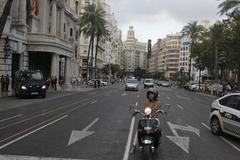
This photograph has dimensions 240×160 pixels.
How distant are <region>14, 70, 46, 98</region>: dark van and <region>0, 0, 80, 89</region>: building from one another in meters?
3.66

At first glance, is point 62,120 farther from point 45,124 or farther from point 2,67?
point 2,67

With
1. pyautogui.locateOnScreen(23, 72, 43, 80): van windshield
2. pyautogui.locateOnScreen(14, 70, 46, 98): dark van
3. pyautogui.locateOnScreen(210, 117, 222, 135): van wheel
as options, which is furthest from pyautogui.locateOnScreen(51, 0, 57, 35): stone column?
pyautogui.locateOnScreen(210, 117, 222, 135): van wheel

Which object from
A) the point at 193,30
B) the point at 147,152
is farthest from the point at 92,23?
the point at 147,152

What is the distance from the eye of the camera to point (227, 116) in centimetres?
1312

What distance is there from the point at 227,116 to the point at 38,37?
123 feet

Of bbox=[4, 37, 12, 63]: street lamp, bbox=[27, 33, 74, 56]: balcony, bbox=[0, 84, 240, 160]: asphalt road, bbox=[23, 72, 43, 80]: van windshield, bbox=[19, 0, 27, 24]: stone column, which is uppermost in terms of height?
bbox=[19, 0, 27, 24]: stone column

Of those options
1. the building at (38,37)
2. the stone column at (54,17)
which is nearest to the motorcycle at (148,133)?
the building at (38,37)

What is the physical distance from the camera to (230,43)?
172ft

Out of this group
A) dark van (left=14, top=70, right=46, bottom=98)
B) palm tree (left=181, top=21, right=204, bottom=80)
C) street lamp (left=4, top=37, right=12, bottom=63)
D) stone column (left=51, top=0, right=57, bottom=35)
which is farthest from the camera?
palm tree (left=181, top=21, right=204, bottom=80)

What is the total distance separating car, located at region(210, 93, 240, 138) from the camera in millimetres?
12594

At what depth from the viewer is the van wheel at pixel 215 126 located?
13851 millimetres

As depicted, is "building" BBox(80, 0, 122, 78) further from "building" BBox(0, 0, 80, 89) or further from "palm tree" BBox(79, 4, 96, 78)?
"building" BBox(0, 0, 80, 89)

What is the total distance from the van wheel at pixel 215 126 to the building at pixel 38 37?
25960 mm

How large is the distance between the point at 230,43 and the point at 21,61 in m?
24.5
